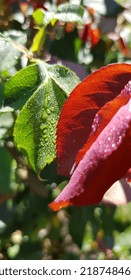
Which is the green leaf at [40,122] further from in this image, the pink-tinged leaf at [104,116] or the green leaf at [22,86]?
Answer: the pink-tinged leaf at [104,116]

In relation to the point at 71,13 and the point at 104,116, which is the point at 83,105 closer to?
the point at 104,116

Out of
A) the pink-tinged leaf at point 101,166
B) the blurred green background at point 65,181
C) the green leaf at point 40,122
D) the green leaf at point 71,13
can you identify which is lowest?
the blurred green background at point 65,181

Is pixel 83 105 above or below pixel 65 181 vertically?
above

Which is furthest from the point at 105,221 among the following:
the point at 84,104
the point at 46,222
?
the point at 84,104

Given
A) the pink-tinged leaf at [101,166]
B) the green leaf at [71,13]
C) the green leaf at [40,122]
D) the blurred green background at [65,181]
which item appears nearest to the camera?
the pink-tinged leaf at [101,166]

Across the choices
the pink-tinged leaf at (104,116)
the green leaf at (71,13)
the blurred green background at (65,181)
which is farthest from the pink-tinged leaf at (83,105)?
the blurred green background at (65,181)

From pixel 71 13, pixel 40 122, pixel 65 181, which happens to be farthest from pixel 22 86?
pixel 65 181
